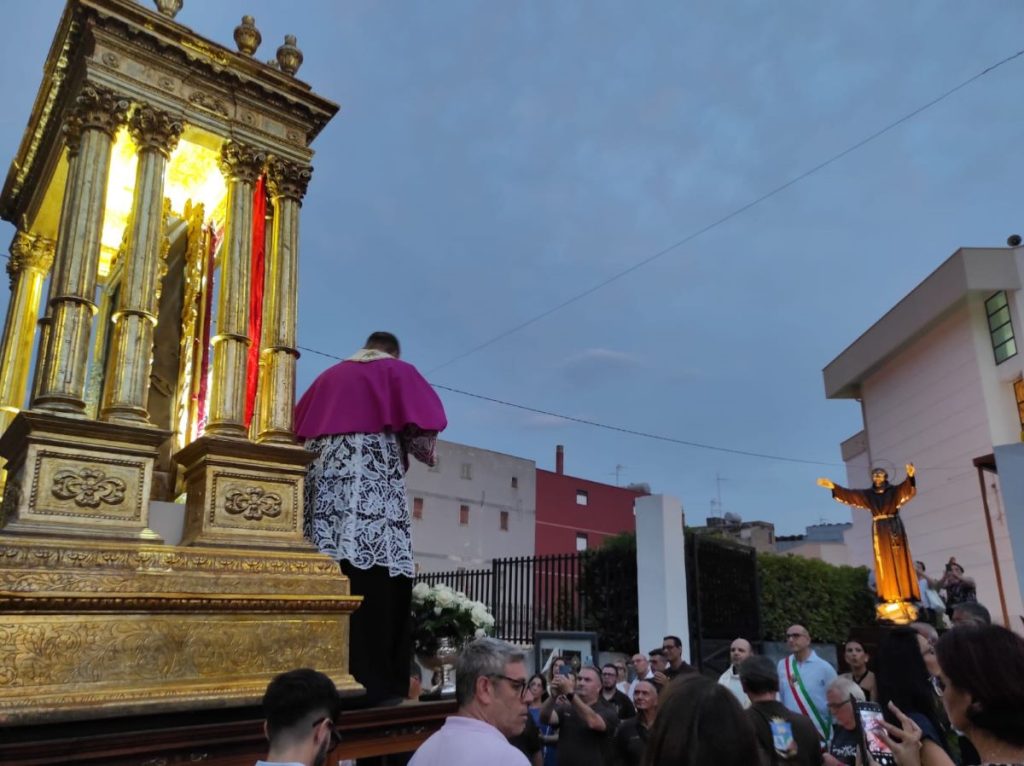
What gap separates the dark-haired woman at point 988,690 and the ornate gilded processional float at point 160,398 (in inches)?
109

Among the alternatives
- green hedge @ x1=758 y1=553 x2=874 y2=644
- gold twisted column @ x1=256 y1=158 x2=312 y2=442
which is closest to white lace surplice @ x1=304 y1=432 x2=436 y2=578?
gold twisted column @ x1=256 y1=158 x2=312 y2=442

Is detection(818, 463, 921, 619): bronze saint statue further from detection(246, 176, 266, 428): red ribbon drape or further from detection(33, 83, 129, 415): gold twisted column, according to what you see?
detection(33, 83, 129, 415): gold twisted column

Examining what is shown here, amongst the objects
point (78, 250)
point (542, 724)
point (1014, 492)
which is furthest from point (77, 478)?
point (1014, 492)

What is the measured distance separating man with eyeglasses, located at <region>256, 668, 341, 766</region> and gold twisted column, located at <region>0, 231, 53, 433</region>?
15.3ft

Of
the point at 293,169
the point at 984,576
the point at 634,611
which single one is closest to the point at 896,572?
the point at 634,611

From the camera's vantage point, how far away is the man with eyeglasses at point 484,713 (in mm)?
2043

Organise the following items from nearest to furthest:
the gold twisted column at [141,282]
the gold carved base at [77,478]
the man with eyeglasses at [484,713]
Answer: the man with eyeglasses at [484,713] → the gold carved base at [77,478] → the gold twisted column at [141,282]

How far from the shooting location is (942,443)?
18000 millimetres

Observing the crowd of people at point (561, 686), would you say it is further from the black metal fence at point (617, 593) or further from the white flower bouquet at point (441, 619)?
the black metal fence at point (617, 593)

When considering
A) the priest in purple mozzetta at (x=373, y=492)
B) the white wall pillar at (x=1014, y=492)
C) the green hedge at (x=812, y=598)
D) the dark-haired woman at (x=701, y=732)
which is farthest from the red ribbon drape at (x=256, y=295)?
the green hedge at (x=812, y=598)

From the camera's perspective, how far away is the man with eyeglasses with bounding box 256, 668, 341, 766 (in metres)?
2.08

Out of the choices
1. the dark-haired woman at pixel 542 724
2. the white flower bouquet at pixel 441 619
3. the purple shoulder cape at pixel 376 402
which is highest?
the purple shoulder cape at pixel 376 402

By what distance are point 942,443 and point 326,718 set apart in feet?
62.6

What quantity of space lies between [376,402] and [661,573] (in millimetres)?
6296
